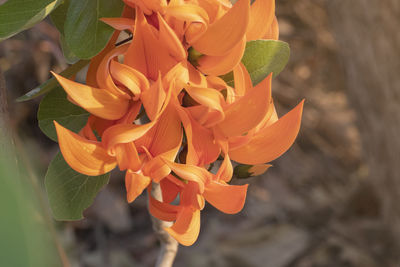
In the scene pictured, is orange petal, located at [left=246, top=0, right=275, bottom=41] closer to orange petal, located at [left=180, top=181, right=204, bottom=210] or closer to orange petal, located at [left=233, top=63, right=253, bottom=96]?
orange petal, located at [left=233, top=63, right=253, bottom=96]

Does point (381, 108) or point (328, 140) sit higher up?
point (381, 108)

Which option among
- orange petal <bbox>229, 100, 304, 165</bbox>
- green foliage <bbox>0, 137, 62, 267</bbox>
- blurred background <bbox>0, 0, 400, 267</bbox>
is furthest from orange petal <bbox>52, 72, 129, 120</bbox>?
blurred background <bbox>0, 0, 400, 267</bbox>

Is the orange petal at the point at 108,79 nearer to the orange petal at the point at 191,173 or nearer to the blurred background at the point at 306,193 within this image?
the orange petal at the point at 191,173

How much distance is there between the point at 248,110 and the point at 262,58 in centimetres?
11

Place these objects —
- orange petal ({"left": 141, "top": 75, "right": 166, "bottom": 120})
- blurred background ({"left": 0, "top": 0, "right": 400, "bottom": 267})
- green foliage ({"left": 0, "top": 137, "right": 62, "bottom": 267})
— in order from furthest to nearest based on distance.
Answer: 1. blurred background ({"left": 0, "top": 0, "right": 400, "bottom": 267})
2. orange petal ({"left": 141, "top": 75, "right": 166, "bottom": 120})
3. green foliage ({"left": 0, "top": 137, "right": 62, "bottom": 267})

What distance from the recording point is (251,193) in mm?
2451

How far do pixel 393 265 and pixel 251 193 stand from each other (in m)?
0.75

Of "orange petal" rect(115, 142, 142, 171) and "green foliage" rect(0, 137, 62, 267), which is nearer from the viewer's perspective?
"green foliage" rect(0, 137, 62, 267)

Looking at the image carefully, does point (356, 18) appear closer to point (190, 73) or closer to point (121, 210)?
point (121, 210)

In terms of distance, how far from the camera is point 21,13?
0.40 metres

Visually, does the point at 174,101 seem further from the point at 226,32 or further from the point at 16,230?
the point at 16,230

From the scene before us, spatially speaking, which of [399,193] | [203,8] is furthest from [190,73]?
[399,193]

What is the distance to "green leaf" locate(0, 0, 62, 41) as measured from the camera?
385mm

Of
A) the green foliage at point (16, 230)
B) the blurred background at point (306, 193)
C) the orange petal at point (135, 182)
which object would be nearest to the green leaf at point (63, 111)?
the orange petal at point (135, 182)
